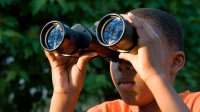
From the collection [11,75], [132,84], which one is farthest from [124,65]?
[11,75]

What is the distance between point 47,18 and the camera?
518cm

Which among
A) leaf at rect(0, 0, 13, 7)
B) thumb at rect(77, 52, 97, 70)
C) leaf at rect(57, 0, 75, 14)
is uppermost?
leaf at rect(0, 0, 13, 7)

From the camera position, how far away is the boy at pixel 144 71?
7.79 feet

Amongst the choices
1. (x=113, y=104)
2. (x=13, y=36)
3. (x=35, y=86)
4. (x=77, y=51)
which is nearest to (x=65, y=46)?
(x=77, y=51)

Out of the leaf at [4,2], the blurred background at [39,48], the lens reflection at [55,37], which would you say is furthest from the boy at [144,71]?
the leaf at [4,2]

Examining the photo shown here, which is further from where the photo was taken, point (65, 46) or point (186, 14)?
point (186, 14)

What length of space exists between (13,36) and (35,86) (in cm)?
65

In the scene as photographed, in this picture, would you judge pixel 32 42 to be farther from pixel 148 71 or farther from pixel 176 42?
pixel 148 71

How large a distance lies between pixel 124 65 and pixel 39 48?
2398 millimetres

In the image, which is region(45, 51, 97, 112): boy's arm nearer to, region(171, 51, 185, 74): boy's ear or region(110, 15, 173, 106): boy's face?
region(110, 15, 173, 106): boy's face

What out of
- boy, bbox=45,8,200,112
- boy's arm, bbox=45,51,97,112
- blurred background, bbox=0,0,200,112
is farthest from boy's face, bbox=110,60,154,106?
blurred background, bbox=0,0,200,112

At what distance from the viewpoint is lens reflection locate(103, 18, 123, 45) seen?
2433 mm

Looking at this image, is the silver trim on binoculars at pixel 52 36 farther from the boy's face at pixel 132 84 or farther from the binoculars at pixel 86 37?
the boy's face at pixel 132 84

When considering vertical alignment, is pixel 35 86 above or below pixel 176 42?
below
